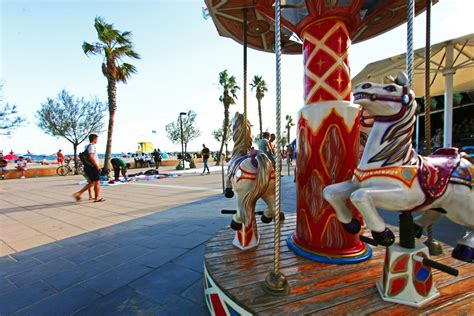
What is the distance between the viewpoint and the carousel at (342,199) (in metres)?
1.37

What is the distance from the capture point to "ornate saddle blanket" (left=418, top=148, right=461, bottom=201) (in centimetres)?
134

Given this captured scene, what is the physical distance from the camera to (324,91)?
214 centimetres

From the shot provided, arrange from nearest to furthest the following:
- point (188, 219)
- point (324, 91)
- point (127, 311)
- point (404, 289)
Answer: point (404, 289)
point (127, 311)
point (324, 91)
point (188, 219)

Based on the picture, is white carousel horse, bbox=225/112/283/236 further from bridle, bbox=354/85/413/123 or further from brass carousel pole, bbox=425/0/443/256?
brass carousel pole, bbox=425/0/443/256

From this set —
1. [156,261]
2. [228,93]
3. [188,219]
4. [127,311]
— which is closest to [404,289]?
[127,311]

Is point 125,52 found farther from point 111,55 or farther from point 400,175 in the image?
point 400,175

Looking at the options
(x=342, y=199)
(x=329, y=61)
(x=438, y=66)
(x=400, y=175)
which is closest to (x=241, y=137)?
(x=329, y=61)

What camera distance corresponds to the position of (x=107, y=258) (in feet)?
9.92

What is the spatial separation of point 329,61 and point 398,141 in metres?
1.08

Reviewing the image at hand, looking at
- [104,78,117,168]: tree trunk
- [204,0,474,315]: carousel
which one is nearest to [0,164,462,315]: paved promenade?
[204,0,474,315]: carousel

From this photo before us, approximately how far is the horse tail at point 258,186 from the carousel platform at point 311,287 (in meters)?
0.37

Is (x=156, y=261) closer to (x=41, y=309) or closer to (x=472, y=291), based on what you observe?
(x=41, y=309)

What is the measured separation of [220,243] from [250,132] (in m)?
1.19

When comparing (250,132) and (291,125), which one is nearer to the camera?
(250,132)
